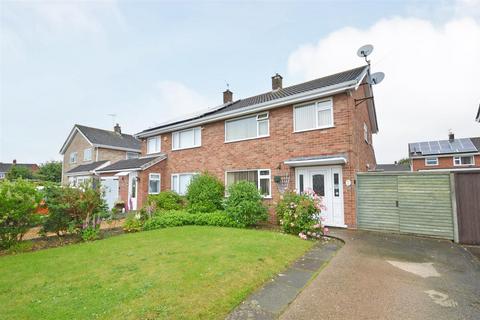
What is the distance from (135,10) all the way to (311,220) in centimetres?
1104

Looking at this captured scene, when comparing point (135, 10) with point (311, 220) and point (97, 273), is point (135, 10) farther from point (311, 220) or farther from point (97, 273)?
point (311, 220)

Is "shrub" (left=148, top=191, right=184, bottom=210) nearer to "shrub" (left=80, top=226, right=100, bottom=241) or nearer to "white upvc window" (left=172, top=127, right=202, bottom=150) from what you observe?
"white upvc window" (left=172, top=127, right=202, bottom=150)

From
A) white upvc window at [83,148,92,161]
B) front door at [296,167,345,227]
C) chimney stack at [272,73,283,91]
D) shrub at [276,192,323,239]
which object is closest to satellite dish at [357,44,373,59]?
front door at [296,167,345,227]

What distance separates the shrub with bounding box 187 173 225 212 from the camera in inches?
468

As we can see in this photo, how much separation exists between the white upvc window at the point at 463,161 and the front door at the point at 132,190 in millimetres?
38420

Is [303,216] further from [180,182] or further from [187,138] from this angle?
[187,138]

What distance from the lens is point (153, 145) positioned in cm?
1812

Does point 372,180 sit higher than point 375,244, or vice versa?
point 372,180

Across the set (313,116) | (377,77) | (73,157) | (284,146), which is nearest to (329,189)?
(284,146)

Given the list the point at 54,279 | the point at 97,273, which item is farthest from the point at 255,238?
the point at 54,279

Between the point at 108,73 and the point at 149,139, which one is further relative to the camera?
the point at 149,139

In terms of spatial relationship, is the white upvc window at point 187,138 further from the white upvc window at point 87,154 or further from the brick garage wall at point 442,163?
the brick garage wall at point 442,163

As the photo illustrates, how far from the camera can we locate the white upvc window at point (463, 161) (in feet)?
99.2

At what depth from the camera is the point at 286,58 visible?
47.7 feet
